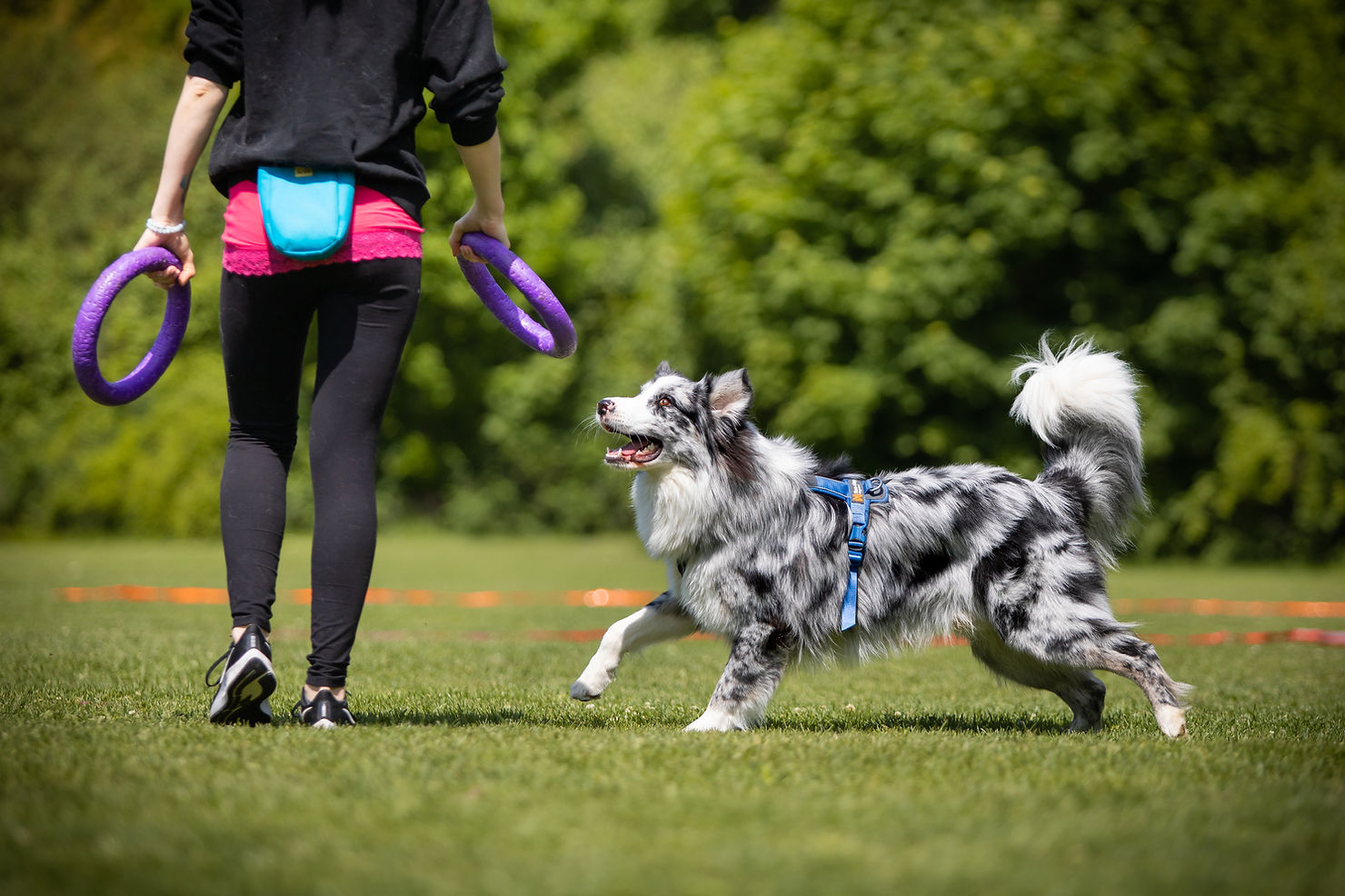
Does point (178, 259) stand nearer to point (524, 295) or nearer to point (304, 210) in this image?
point (304, 210)

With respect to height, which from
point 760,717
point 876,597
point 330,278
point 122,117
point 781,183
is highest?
point 122,117

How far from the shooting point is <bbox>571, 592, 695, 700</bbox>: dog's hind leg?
4.87 meters

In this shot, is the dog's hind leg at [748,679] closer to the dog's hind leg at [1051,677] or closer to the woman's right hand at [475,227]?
the dog's hind leg at [1051,677]

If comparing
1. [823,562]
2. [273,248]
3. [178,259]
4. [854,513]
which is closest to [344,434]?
[273,248]

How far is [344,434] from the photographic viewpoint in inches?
165

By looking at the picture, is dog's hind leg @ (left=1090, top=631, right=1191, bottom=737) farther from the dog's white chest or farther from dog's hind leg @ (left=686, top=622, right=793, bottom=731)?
the dog's white chest

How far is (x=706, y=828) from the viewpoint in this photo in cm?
289

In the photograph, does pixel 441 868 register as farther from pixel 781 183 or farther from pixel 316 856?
pixel 781 183

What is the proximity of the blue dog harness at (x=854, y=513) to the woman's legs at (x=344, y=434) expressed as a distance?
185 cm

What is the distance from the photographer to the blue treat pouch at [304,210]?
394 centimetres

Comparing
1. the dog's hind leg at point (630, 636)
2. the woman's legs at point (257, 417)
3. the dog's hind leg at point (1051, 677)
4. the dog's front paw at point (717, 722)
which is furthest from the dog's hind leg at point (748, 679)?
the woman's legs at point (257, 417)

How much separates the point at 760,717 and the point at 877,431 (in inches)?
708

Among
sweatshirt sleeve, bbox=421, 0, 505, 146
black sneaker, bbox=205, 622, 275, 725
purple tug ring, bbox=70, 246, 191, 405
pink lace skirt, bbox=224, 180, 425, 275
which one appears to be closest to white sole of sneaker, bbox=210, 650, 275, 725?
black sneaker, bbox=205, 622, 275, 725

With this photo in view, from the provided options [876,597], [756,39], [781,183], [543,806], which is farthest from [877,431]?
[543,806]
